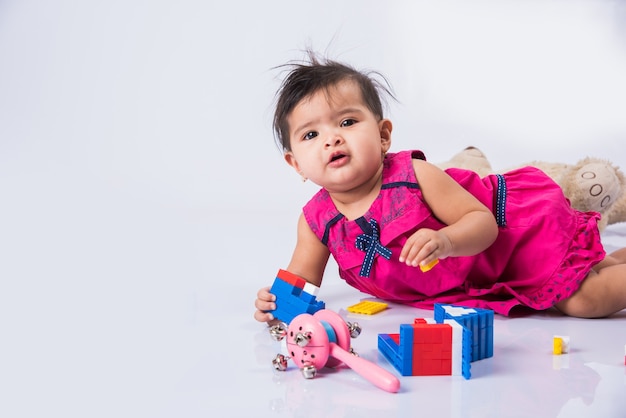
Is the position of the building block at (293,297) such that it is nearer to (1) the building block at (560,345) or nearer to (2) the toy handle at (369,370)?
(2) the toy handle at (369,370)

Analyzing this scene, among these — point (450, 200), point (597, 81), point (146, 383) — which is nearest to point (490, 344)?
point (450, 200)

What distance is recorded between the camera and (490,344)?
1209 mm

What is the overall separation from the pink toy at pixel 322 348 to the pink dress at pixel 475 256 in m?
0.32

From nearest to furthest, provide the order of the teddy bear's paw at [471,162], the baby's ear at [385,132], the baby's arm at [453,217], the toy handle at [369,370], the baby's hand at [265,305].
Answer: the toy handle at [369,370]
the baby's arm at [453,217]
the baby's hand at [265,305]
the baby's ear at [385,132]
the teddy bear's paw at [471,162]

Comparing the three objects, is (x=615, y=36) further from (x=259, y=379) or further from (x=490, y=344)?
(x=259, y=379)

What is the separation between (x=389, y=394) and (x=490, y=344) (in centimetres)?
25

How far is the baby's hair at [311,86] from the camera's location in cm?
147

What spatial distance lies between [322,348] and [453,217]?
0.46 meters

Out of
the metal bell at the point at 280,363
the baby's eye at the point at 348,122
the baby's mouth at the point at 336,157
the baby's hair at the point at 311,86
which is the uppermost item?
the baby's hair at the point at 311,86

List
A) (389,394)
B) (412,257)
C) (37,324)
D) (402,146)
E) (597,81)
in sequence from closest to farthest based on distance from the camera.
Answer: (389,394)
(412,257)
(37,324)
(402,146)
(597,81)

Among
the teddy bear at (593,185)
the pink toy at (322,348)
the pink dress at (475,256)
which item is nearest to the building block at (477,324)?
the pink toy at (322,348)

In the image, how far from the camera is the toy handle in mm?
1038

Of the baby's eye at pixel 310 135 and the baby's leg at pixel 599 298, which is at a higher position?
the baby's eye at pixel 310 135

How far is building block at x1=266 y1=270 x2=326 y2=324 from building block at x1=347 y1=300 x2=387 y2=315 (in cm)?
16
